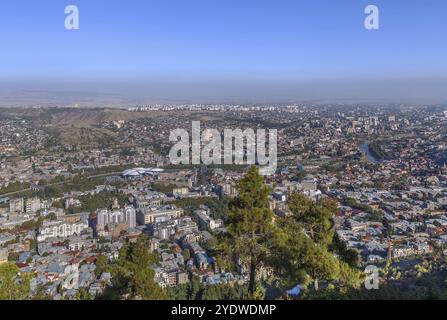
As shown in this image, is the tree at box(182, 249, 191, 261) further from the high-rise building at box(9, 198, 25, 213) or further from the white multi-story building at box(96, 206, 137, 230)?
the high-rise building at box(9, 198, 25, 213)

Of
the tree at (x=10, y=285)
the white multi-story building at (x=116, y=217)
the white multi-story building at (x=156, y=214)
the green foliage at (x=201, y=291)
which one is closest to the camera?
the tree at (x=10, y=285)

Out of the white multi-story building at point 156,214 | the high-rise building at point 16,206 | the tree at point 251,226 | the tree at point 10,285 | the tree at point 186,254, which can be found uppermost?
the tree at point 251,226

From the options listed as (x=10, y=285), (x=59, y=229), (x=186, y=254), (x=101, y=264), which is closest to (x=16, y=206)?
(x=59, y=229)

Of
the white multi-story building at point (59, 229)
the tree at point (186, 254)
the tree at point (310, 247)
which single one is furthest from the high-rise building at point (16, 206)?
the tree at point (310, 247)

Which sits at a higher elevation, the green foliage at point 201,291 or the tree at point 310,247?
the tree at point 310,247

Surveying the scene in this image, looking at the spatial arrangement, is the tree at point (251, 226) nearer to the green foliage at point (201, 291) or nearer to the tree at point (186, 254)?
the green foliage at point (201, 291)
